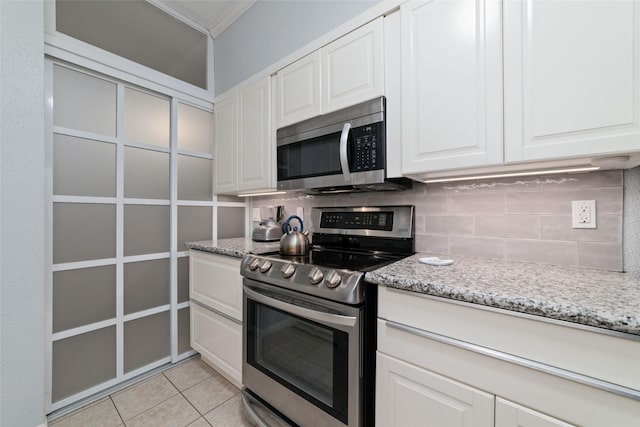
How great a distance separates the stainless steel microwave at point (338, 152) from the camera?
1318 mm

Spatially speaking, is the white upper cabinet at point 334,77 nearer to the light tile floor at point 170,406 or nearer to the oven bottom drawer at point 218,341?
the oven bottom drawer at point 218,341

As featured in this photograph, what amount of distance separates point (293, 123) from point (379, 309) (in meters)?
1.26

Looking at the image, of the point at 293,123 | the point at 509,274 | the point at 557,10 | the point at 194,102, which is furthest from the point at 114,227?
the point at 557,10

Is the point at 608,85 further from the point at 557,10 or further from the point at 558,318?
the point at 558,318

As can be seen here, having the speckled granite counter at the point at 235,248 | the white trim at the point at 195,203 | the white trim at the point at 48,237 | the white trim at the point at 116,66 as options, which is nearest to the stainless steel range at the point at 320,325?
the speckled granite counter at the point at 235,248

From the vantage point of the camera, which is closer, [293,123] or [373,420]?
[373,420]

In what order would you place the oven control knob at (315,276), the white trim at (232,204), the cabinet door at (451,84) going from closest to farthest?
the cabinet door at (451,84)
the oven control knob at (315,276)
the white trim at (232,204)

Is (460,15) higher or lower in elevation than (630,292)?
higher

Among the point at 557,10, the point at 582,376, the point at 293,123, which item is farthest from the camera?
the point at 293,123

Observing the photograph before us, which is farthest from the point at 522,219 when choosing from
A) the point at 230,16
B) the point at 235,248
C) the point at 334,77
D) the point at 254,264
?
the point at 230,16

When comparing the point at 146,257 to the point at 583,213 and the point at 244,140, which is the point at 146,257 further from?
the point at 583,213

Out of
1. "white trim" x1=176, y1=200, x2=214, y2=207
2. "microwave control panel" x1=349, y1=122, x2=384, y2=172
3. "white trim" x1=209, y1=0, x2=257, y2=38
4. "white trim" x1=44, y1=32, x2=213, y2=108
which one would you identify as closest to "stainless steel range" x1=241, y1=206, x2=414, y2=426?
"microwave control panel" x1=349, y1=122, x2=384, y2=172

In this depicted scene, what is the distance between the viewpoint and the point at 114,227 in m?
1.82

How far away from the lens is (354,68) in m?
1.39
